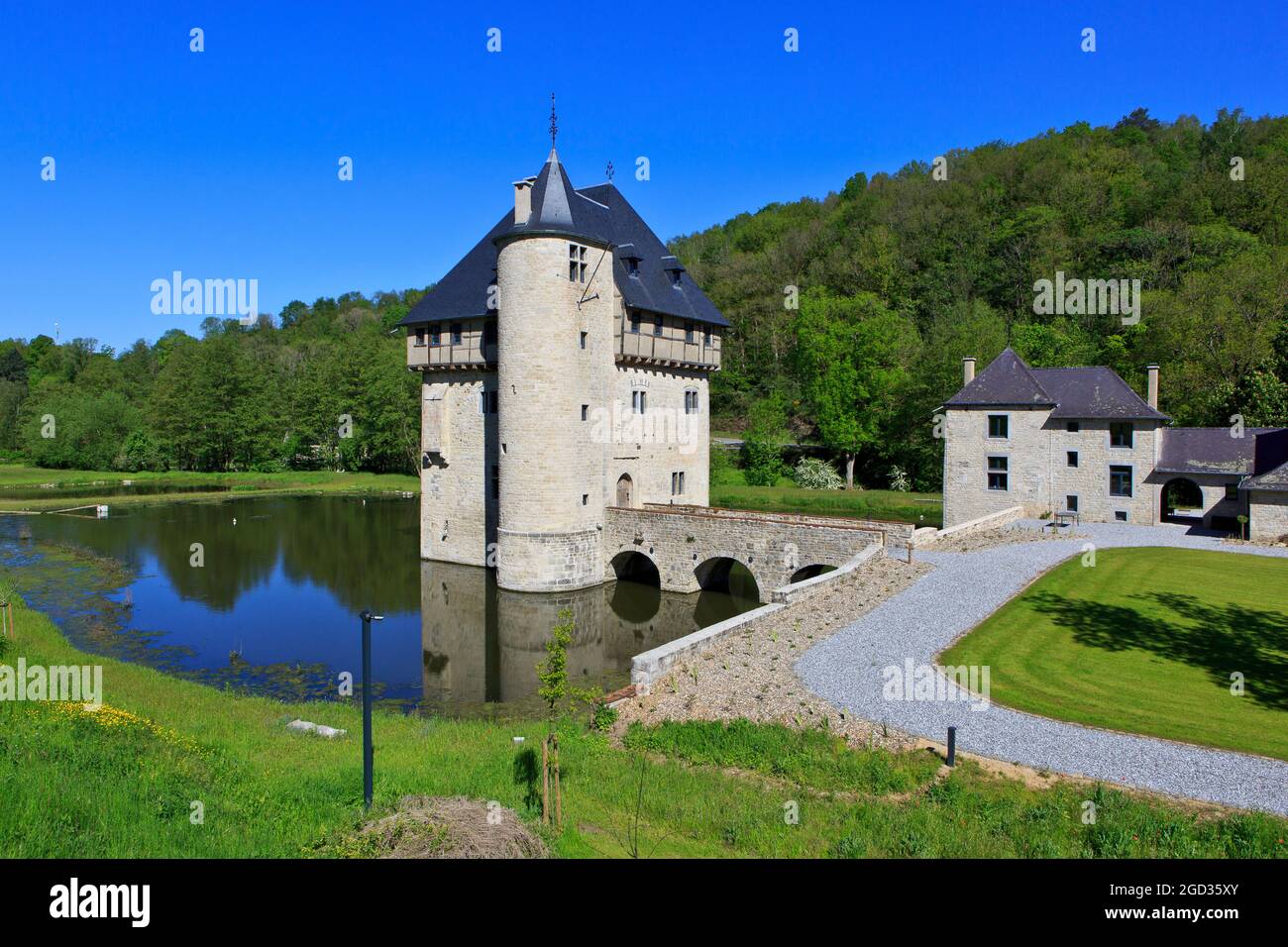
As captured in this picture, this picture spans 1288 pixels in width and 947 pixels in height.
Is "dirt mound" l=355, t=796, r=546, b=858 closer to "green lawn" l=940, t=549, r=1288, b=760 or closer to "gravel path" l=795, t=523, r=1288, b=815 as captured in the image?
"gravel path" l=795, t=523, r=1288, b=815

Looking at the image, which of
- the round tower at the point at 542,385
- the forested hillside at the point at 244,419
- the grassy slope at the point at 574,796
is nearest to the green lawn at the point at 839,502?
the round tower at the point at 542,385

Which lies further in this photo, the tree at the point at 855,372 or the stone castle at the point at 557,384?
the tree at the point at 855,372

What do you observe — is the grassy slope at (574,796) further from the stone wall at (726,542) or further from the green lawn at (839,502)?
the green lawn at (839,502)

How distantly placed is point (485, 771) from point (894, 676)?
7.21 metres

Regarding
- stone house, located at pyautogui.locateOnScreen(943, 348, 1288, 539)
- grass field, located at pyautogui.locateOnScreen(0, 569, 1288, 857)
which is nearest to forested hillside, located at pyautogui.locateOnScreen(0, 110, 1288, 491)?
stone house, located at pyautogui.locateOnScreen(943, 348, 1288, 539)

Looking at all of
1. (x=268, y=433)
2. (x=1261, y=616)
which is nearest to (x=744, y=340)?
(x=268, y=433)

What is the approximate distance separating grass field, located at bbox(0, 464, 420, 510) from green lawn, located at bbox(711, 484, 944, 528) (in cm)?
2601

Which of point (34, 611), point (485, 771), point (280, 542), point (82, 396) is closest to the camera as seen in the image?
point (485, 771)

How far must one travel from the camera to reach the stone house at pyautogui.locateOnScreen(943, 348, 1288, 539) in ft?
97.6

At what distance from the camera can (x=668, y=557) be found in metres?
28.7

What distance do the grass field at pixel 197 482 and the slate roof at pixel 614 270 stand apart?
29.3 metres

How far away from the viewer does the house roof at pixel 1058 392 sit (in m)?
30.7

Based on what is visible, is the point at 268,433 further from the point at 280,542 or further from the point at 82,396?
the point at 280,542

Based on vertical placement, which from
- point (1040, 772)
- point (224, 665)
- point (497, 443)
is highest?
point (497, 443)
